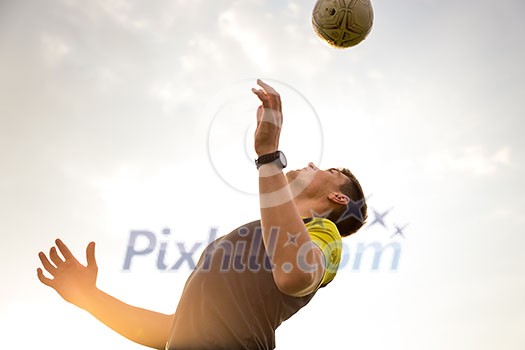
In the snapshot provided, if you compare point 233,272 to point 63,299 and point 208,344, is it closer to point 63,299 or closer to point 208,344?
point 208,344

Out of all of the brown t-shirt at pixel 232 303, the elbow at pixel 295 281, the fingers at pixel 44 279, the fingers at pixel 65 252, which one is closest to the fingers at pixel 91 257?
the fingers at pixel 65 252

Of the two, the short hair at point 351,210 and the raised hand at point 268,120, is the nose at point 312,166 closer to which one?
the short hair at point 351,210

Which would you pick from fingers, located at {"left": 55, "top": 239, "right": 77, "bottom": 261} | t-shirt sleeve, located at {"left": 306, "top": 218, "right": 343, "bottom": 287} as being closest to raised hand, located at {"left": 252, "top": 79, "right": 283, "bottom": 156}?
t-shirt sleeve, located at {"left": 306, "top": 218, "right": 343, "bottom": 287}

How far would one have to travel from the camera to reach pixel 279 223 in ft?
10.2

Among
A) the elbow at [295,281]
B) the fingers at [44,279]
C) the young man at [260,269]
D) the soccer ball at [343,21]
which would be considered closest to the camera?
the elbow at [295,281]

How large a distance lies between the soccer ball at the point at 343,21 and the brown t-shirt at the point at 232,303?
358 cm

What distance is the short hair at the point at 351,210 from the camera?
4.77 meters

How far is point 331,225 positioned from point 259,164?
0.85 metres

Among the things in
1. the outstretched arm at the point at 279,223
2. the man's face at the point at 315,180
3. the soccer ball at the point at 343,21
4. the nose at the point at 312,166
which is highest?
the soccer ball at the point at 343,21

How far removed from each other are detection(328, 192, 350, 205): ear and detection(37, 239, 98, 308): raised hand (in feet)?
7.28

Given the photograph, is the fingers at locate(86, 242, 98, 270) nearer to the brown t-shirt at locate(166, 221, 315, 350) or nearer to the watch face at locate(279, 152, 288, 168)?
the brown t-shirt at locate(166, 221, 315, 350)

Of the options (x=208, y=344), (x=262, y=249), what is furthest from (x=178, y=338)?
(x=262, y=249)

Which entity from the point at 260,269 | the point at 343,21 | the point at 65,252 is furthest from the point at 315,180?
the point at 343,21

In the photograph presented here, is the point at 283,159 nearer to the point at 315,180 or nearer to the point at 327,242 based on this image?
the point at 327,242
